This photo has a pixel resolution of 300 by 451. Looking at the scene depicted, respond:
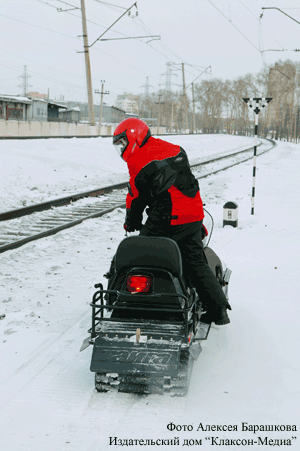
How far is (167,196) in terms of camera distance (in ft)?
11.4

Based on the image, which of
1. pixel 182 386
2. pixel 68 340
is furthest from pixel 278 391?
pixel 68 340

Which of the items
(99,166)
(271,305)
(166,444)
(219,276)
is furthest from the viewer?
(99,166)

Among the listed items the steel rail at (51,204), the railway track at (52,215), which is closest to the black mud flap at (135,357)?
the railway track at (52,215)

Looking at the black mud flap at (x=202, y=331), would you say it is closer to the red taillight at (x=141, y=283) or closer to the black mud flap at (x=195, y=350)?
A: the black mud flap at (x=195, y=350)

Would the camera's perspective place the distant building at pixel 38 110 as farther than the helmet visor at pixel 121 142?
Yes

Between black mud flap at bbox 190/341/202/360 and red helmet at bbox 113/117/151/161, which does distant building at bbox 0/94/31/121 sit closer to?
red helmet at bbox 113/117/151/161

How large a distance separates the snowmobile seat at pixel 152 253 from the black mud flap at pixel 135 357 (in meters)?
0.52

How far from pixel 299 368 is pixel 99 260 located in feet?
12.3

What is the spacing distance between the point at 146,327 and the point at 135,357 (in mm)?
261

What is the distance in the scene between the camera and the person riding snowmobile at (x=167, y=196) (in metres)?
3.38

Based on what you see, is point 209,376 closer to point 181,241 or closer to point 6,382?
point 181,241

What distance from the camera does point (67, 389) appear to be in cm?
334

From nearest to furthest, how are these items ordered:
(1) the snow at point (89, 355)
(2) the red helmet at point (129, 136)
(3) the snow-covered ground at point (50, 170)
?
1. (1) the snow at point (89, 355)
2. (2) the red helmet at point (129, 136)
3. (3) the snow-covered ground at point (50, 170)

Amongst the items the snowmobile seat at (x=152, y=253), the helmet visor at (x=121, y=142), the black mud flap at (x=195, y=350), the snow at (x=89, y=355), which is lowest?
the snow at (x=89, y=355)
